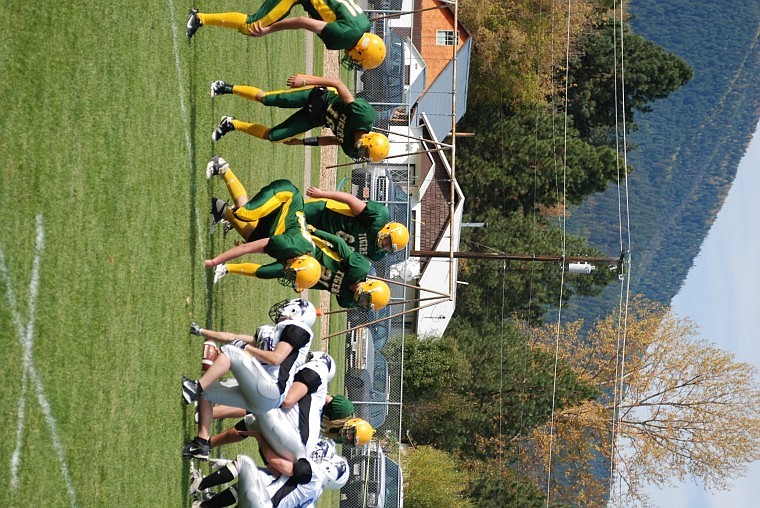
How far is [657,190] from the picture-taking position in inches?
1734

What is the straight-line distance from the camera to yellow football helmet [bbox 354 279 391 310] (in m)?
8.84

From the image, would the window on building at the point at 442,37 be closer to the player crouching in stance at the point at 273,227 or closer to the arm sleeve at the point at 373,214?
the arm sleeve at the point at 373,214

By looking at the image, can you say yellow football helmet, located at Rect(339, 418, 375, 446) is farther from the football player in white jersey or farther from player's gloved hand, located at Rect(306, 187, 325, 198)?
player's gloved hand, located at Rect(306, 187, 325, 198)

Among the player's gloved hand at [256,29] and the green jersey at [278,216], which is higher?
the player's gloved hand at [256,29]

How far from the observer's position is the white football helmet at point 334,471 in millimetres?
7938

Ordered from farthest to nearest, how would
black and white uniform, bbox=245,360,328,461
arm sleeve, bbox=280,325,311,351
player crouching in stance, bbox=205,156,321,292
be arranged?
player crouching in stance, bbox=205,156,321,292, black and white uniform, bbox=245,360,328,461, arm sleeve, bbox=280,325,311,351

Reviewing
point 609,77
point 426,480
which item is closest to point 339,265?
point 426,480

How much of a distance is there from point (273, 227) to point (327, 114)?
1.33 m

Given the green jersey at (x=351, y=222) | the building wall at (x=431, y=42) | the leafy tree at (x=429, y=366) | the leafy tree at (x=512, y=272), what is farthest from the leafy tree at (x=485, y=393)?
the green jersey at (x=351, y=222)

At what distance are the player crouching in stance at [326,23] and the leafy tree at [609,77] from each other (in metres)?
27.4

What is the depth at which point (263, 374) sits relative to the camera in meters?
7.29

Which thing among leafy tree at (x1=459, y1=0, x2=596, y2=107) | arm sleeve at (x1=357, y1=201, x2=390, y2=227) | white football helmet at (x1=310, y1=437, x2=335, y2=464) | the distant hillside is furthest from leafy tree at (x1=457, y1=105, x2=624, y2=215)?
white football helmet at (x1=310, y1=437, x2=335, y2=464)

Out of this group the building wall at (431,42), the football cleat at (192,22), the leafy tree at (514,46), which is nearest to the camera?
the football cleat at (192,22)

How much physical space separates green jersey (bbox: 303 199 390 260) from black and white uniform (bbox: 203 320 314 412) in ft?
6.21
